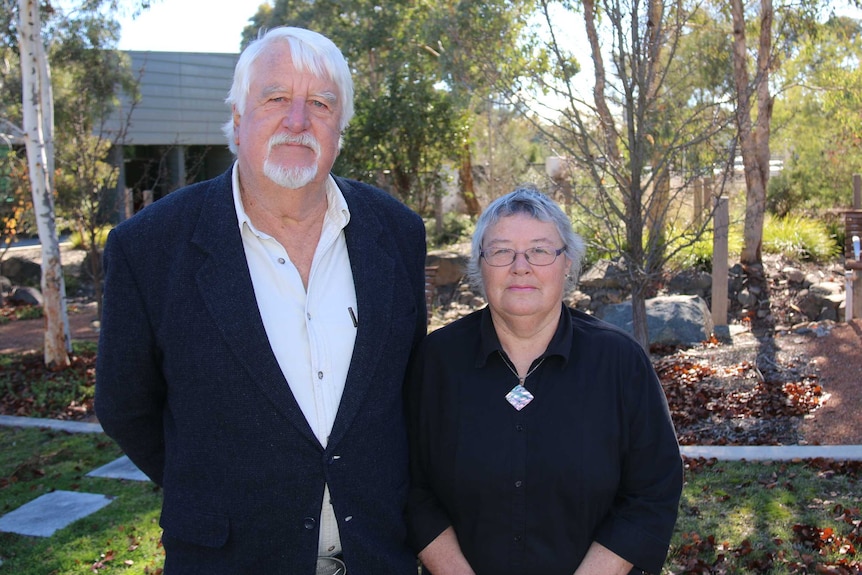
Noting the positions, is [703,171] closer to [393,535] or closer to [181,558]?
[393,535]

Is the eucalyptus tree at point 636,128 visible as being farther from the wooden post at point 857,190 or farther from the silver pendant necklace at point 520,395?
the wooden post at point 857,190

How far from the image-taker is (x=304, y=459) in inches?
89.5

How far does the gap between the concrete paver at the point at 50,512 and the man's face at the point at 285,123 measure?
3.55m

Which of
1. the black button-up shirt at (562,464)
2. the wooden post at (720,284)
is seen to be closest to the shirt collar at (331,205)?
the black button-up shirt at (562,464)

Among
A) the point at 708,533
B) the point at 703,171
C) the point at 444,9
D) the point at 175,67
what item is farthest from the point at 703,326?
the point at 175,67

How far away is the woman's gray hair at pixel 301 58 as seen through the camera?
2.43 meters

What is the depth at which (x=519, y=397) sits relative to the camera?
2406 millimetres

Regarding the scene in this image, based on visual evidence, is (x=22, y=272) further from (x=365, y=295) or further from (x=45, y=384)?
(x=365, y=295)

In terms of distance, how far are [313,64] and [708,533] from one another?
3384mm

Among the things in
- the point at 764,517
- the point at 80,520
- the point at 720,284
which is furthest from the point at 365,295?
the point at 720,284

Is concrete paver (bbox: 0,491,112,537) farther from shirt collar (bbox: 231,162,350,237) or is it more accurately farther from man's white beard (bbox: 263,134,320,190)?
man's white beard (bbox: 263,134,320,190)

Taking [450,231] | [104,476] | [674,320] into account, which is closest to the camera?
[104,476]

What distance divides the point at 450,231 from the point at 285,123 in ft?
55.9

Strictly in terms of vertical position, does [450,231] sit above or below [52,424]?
above
